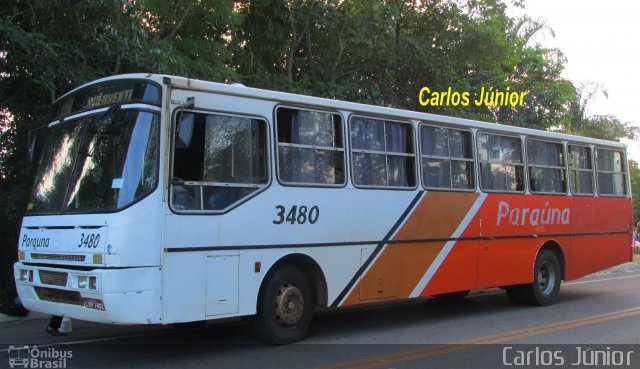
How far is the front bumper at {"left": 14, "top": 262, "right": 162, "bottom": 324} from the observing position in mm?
6043

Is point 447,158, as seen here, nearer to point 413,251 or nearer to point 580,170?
point 413,251

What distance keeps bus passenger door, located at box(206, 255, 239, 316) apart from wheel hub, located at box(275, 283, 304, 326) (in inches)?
27.2

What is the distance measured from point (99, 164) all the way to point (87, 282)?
1.31m

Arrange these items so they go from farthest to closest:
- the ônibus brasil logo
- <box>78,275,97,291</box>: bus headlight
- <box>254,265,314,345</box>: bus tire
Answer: <box>254,265,314,345</box>: bus tire
the ônibus brasil logo
<box>78,275,97,291</box>: bus headlight

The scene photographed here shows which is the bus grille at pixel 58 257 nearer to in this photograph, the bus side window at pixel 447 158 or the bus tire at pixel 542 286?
the bus side window at pixel 447 158

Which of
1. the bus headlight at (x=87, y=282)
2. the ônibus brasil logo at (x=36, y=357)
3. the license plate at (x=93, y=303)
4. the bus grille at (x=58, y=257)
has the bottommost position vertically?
the ônibus brasil logo at (x=36, y=357)

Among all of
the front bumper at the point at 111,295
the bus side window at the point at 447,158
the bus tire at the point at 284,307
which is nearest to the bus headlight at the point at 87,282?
the front bumper at the point at 111,295

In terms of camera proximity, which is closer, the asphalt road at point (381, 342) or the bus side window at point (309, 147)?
the asphalt road at point (381, 342)

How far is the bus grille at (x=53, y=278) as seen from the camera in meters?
6.51

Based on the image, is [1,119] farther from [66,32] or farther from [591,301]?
[591,301]

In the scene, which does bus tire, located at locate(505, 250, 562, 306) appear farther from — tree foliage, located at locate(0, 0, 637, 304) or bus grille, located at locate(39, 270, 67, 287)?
bus grille, located at locate(39, 270, 67, 287)

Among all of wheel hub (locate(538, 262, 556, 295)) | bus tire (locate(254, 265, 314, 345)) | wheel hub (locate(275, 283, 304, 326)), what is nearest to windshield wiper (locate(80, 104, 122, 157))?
bus tire (locate(254, 265, 314, 345))

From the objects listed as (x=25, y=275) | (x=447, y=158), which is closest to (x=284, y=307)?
(x=25, y=275)

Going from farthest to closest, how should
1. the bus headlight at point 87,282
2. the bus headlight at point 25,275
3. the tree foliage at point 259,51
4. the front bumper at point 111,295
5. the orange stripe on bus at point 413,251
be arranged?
the tree foliage at point 259,51 < the orange stripe on bus at point 413,251 < the bus headlight at point 25,275 < the bus headlight at point 87,282 < the front bumper at point 111,295
